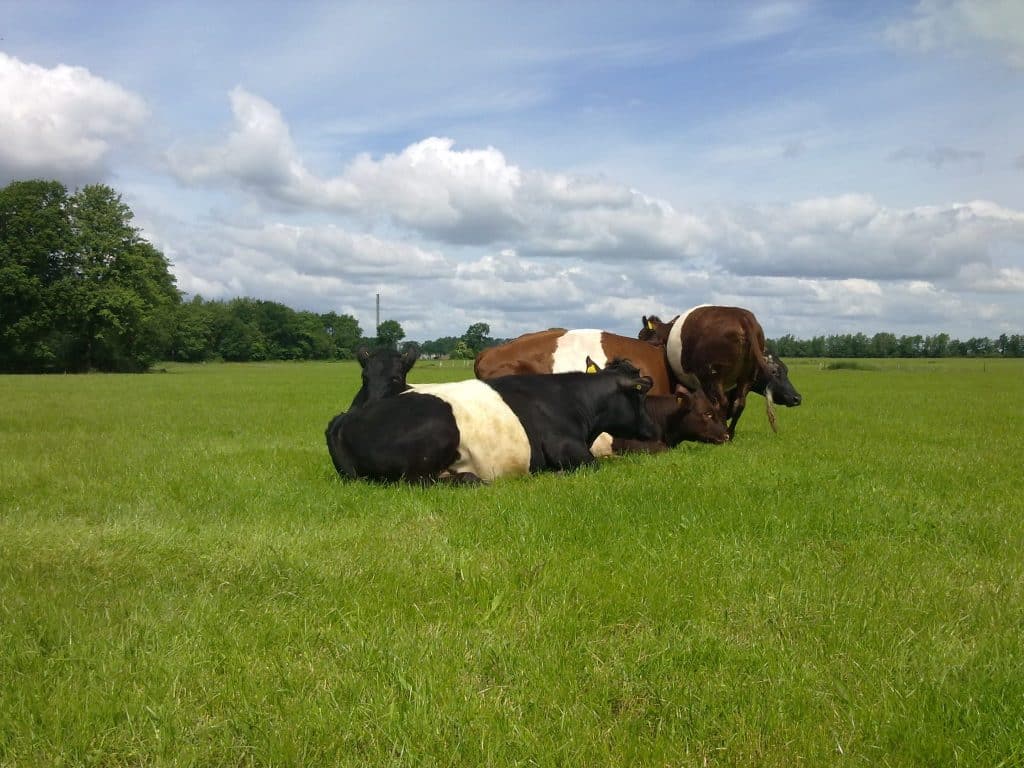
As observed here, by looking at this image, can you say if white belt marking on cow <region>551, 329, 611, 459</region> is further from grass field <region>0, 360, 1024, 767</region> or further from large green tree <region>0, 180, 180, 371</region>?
large green tree <region>0, 180, 180, 371</region>

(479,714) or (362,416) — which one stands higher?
(362,416)

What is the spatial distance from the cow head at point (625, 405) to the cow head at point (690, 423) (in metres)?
1.53

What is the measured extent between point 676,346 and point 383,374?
16.2ft

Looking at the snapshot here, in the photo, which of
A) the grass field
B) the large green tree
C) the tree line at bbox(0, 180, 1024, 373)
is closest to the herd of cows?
the grass field

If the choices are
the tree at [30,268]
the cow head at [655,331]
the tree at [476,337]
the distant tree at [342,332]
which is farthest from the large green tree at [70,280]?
the distant tree at [342,332]

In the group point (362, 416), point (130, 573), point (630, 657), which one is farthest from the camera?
point (362, 416)

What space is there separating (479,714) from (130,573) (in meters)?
3.05

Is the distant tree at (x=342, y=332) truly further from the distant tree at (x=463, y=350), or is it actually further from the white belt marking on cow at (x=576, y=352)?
the white belt marking on cow at (x=576, y=352)

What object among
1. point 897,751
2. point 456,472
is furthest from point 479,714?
point 456,472

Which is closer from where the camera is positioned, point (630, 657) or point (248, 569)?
point (630, 657)

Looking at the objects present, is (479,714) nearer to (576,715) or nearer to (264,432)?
(576,715)

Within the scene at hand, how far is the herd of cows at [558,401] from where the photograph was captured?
8.62 metres

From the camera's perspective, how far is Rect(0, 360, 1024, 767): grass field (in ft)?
10.9

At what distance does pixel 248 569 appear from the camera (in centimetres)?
545
